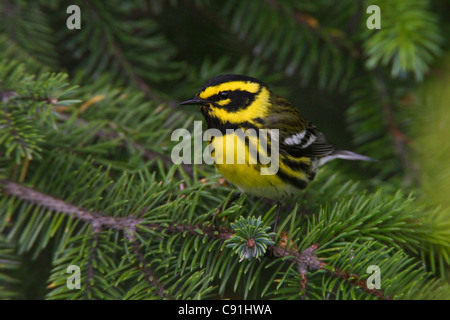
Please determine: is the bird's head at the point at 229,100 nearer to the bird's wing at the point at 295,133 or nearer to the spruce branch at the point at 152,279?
the bird's wing at the point at 295,133

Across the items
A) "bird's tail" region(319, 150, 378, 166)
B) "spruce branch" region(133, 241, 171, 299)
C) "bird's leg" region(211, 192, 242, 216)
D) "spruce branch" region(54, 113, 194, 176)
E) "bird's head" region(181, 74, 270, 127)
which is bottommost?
"spruce branch" region(133, 241, 171, 299)

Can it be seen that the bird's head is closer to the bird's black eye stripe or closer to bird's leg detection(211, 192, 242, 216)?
the bird's black eye stripe

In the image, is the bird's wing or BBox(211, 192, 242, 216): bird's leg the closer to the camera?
BBox(211, 192, 242, 216): bird's leg

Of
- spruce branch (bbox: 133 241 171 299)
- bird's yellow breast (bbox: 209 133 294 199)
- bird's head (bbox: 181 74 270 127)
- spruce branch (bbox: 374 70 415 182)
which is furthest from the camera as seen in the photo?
spruce branch (bbox: 374 70 415 182)

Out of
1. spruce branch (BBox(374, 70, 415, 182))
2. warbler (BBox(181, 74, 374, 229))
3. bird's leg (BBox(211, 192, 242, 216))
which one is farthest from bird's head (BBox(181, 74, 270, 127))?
spruce branch (BBox(374, 70, 415, 182))

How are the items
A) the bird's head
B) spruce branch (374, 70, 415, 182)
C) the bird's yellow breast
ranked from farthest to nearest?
spruce branch (374, 70, 415, 182) → the bird's head → the bird's yellow breast

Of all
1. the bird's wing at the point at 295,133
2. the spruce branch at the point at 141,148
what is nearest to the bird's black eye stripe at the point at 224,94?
the bird's wing at the point at 295,133

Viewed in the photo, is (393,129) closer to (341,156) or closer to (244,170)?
(341,156)

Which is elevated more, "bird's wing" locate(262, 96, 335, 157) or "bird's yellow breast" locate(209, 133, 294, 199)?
"bird's wing" locate(262, 96, 335, 157)
